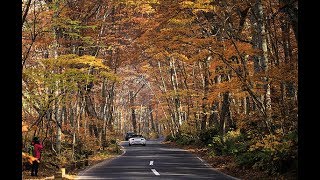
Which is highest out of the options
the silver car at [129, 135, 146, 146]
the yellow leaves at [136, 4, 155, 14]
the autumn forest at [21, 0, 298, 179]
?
the yellow leaves at [136, 4, 155, 14]

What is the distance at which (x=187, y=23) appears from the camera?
2350cm

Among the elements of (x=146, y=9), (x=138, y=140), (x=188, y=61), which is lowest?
(x=138, y=140)

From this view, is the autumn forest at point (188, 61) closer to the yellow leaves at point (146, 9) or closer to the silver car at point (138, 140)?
the yellow leaves at point (146, 9)

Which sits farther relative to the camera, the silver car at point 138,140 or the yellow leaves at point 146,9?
the silver car at point 138,140

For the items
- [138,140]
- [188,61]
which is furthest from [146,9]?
[138,140]

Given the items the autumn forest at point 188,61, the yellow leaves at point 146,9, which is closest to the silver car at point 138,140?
the autumn forest at point 188,61

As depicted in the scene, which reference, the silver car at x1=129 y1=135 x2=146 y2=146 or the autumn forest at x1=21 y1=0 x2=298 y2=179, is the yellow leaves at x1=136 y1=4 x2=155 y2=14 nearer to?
the autumn forest at x1=21 y1=0 x2=298 y2=179

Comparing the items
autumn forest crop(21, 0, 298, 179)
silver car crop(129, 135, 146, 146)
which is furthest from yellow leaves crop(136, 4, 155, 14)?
silver car crop(129, 135, 146, 146)

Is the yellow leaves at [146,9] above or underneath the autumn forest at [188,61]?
above

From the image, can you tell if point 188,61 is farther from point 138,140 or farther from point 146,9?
point 138,140

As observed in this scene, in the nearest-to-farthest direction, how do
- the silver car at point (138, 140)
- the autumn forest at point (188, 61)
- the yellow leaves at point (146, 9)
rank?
the autumn forest at point (188, 61)
the yellow leaves at point (146, 9)
the silver car at point (138, 140)

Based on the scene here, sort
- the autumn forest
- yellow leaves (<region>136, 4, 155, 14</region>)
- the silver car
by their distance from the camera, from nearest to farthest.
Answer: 1. the autumn forest
2. yellow leaves (<region>136, 4, 155, 14</region>)
3. the silver car
